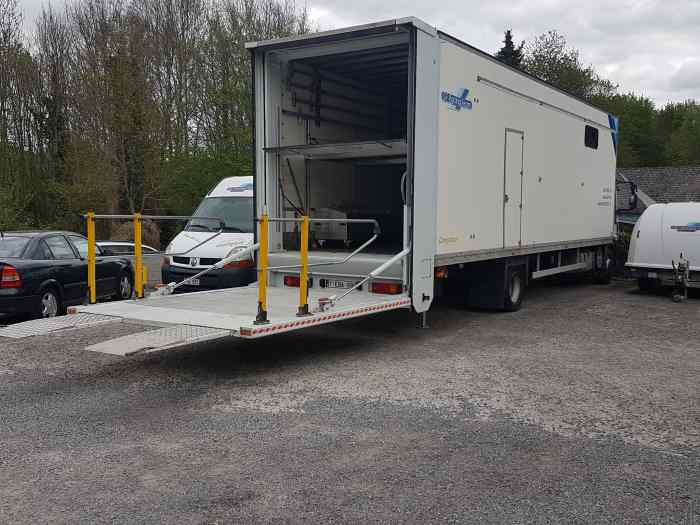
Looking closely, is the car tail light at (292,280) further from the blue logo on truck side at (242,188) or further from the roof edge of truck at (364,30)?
the blue logo on truck side at (242,188)

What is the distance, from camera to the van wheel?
34.3ft

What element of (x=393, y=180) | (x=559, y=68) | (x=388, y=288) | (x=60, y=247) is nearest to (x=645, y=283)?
(x=393, y=180)

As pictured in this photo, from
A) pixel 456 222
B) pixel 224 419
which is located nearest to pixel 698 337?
pixel 456 222

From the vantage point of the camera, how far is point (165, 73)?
28.5 metres

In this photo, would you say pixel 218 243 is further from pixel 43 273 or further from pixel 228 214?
pixel 43 273

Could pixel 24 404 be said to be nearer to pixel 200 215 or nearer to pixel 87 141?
pixel 200 215

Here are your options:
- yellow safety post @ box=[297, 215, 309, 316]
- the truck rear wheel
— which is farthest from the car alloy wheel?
the truck rear wheel

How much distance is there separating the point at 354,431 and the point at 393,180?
→ 22.3ft

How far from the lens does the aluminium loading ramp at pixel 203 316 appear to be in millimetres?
5945

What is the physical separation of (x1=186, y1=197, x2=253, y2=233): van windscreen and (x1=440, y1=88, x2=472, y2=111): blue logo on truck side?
432 cm

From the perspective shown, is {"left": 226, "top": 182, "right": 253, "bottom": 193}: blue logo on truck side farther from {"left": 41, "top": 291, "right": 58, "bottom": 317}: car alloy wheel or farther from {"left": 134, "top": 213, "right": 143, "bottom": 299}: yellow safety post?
{"left": 134, "top": 213, "right": 143, "bottom": 299}: yellow safety post

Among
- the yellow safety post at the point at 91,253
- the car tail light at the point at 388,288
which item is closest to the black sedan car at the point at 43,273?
the yellow safety post at the point at 91,253

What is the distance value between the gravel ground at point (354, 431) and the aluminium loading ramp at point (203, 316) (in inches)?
18.9

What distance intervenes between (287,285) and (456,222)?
2.28m
